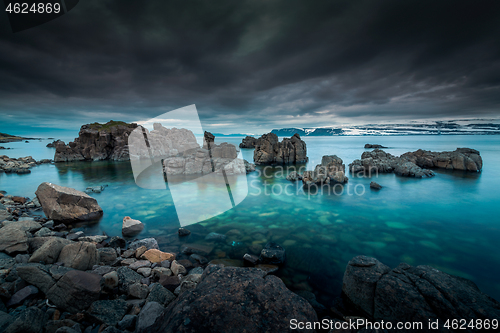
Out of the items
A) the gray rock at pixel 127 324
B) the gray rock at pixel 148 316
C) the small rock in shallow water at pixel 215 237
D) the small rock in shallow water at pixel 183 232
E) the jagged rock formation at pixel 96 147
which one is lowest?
the small rock in shallow water at pixel 215 237

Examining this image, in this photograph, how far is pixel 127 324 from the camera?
4.11m

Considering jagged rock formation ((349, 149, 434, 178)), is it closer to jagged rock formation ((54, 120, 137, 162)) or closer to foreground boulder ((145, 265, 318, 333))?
foreground boulder ((145, 265, 318, 333))

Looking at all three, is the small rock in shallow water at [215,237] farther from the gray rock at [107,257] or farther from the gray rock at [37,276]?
the gray rock at [37,276]

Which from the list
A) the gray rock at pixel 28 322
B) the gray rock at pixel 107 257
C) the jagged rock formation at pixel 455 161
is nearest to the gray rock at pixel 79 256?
the gray rock at pixel 107 257

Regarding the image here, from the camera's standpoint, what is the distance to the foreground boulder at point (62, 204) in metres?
11.5

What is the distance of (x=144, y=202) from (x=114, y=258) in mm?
10699

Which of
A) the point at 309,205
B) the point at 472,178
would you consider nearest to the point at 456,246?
the point at 309,205

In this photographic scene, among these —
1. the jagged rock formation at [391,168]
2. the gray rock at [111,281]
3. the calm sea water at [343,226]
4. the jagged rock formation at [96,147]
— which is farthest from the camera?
the jagged rock formation at [96,147]

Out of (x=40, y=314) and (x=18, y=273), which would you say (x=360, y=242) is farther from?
(x=18, y=273)

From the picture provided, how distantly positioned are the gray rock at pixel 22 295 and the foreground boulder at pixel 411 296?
27.6 feet

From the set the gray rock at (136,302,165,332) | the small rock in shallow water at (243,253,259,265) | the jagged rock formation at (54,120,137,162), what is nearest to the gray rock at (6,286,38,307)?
the gray rock at (136,302,165,332)

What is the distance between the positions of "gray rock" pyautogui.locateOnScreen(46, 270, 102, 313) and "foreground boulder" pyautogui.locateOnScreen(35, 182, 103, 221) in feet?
32.1

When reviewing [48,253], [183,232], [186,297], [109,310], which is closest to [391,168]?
[183,232]

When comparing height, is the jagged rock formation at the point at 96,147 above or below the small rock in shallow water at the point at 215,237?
above
